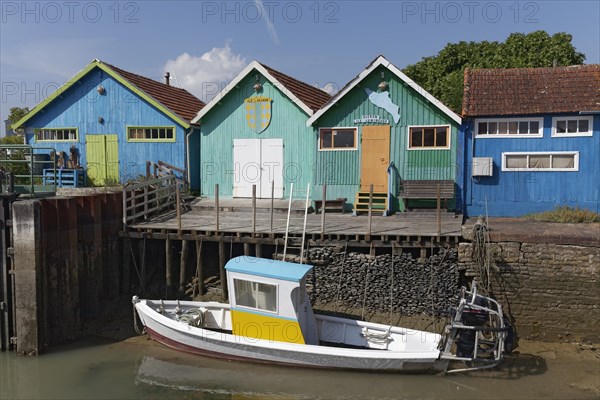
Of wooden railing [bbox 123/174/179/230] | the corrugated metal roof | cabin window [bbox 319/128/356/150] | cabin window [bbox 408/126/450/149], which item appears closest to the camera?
the corrugated metal roof

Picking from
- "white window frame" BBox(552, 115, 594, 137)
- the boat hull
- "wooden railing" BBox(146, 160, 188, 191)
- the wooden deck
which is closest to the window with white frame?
"white window frame" BBox(552, 115, 594, 137)

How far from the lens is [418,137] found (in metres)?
17.1

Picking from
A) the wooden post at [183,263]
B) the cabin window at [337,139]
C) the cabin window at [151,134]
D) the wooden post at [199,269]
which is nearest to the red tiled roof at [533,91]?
the cabin window at [337,139]

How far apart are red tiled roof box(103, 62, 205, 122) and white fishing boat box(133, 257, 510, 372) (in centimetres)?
999

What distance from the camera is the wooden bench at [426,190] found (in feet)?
52.9

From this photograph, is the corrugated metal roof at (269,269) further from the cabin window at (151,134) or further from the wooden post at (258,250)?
the cabin window at (151,134)

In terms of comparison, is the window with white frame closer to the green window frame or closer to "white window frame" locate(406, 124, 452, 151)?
"white window frame" locate(406, 124, 452, 151)

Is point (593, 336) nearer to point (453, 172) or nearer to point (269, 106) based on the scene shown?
point (453, 172)

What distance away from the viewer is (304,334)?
11820 mm

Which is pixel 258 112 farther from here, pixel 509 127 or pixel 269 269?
pixel 269 269

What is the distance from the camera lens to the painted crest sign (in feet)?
61.3

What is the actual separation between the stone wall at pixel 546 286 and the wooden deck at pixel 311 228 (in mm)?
1268

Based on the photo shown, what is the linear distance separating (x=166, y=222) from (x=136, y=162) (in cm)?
588

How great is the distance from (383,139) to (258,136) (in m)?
4.41
